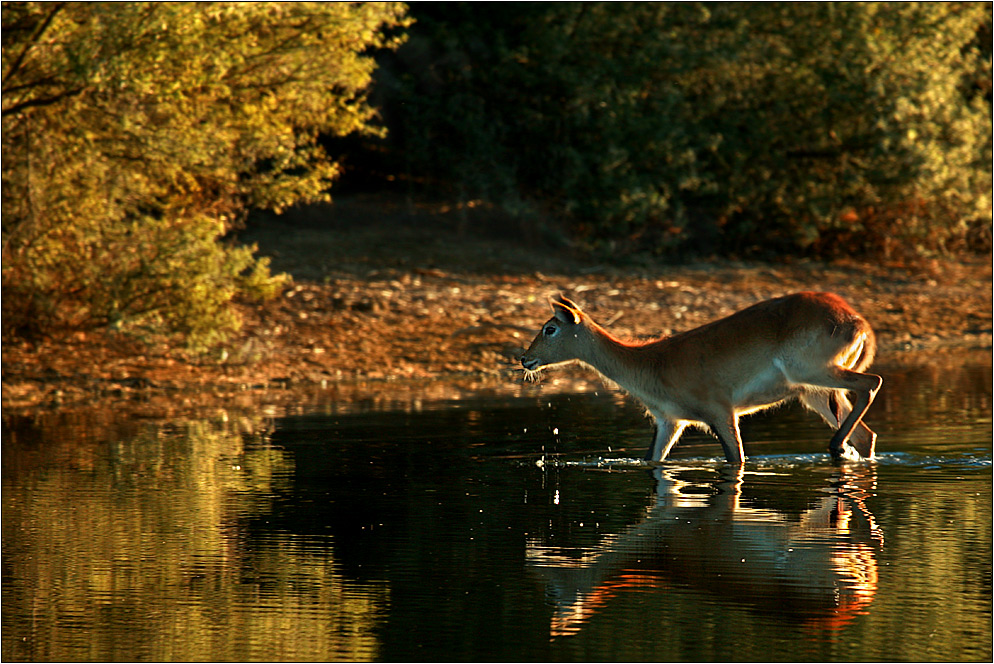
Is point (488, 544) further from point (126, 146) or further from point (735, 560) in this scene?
point (126, 146)

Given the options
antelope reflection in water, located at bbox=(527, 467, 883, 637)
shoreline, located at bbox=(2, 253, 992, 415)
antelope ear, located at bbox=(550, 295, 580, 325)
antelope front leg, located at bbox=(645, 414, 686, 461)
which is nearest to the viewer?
antelope reflection in water, located at bbox=(527, 467, 883, 637)

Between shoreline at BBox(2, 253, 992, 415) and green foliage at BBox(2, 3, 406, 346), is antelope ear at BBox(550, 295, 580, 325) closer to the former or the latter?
shoreline at BBox(2, 253, 992, 415)

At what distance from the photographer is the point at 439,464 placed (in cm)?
1169

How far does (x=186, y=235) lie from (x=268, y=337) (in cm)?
265

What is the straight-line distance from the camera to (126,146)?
17.2 meters

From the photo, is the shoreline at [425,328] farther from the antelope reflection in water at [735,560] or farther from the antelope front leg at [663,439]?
the antelope reflection in water at [735,560]

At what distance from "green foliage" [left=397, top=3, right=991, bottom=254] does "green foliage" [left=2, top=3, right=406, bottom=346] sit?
9137 mm

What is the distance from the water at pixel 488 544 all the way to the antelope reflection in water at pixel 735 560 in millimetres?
24

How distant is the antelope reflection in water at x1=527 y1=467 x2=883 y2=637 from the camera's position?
7.18 meters

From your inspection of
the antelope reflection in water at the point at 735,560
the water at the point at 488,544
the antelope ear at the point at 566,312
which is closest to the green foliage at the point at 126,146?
the water at the point at 488,544

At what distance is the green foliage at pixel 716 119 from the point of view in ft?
86.5

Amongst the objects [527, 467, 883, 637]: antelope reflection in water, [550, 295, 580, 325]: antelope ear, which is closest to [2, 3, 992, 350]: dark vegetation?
[550, 295, 580, 325]: antelope ear

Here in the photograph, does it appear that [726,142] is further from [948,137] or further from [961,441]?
[961,441]

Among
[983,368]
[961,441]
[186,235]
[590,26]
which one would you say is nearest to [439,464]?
[961,441]
